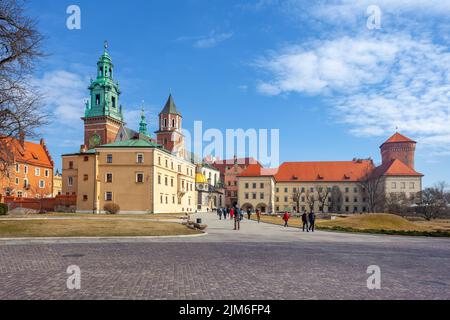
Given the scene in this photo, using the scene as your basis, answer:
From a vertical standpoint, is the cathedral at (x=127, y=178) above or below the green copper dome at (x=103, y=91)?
below

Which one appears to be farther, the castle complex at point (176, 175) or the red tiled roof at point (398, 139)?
the red tiled roof at point (398, 139)

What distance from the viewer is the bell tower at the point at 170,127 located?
9712 centimetres

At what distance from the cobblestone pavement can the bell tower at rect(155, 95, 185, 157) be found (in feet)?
264

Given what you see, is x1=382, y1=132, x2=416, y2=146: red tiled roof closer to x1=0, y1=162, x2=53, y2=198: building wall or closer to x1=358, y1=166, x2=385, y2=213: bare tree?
x1=358, y1=166, x2=385, y2=213: bare tree

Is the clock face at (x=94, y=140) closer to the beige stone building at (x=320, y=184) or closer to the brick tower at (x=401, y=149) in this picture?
the beige stone building at (x=320, y=184)

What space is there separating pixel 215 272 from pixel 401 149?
399 feet

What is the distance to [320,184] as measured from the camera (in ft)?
359

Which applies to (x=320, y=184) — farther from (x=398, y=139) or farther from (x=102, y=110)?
(x=102, y=110)

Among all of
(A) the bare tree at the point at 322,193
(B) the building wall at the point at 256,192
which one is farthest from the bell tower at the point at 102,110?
(A) the bare tree at the point at 322,193

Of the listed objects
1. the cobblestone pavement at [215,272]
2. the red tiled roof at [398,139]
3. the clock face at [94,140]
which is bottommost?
the cobblestone pavement at [215,272]

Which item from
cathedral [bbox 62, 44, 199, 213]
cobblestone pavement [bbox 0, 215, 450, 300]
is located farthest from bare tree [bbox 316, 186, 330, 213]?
cobblestone pavement [bbox 0, 215, 450, 300]

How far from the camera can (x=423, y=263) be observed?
13.1 meters

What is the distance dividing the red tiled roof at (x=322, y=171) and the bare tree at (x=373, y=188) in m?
2.09
